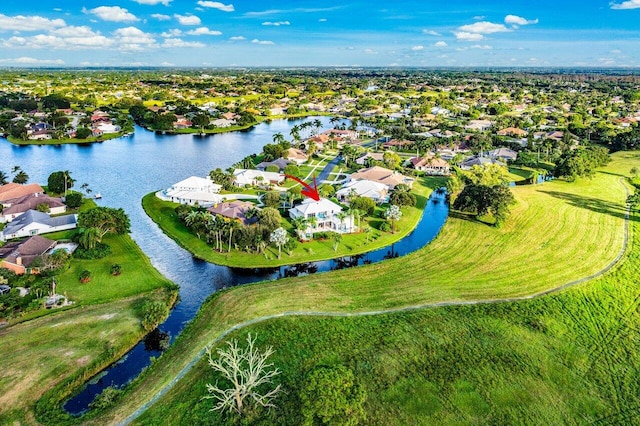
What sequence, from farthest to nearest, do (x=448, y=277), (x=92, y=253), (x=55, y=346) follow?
(x=92, y=253) → (x=448, y=277) → (x=55, y=346)

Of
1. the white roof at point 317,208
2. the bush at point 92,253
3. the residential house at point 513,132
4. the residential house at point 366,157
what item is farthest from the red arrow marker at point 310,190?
the residential house at point 513,132

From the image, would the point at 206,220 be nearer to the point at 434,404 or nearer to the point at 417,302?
the point at 417,302

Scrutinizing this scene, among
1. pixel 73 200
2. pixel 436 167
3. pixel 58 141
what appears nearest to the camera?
pixel 73 200

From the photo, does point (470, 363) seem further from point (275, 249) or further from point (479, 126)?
point (479, 126)

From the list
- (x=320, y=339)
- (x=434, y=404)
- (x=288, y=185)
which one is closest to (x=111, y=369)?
(x=320, y=339)

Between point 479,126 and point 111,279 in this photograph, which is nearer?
point 111,279

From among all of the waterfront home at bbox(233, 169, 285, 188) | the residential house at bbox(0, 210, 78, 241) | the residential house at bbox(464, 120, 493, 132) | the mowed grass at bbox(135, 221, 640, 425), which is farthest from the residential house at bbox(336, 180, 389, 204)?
the residential house at bbox(464, 120, 493, 132)

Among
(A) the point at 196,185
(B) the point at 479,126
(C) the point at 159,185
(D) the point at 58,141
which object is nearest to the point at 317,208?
(A) the point at 196,185
